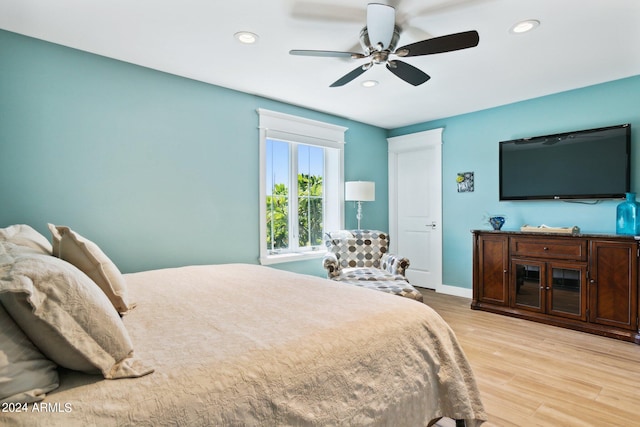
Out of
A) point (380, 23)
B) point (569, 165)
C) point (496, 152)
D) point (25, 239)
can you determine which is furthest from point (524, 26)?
point (25, 239)

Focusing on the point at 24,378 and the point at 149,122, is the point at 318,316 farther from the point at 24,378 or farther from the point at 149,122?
the point at 149,122

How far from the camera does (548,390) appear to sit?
2145mm

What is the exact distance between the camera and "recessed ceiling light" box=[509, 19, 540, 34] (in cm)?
228

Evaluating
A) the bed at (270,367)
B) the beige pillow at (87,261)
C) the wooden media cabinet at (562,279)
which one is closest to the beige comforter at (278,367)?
the bed at (270,367)

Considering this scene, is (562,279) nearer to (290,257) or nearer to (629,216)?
(629,216)

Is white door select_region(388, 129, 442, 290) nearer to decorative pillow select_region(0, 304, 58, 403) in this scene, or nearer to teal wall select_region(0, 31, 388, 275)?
teal wall select_region(0, 31, 388, 275)

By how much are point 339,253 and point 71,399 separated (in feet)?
10.8

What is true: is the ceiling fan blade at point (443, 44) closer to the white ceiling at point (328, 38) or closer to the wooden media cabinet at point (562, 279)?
the white ceiling at point (328, 38)

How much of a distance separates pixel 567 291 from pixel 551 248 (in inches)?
17.3

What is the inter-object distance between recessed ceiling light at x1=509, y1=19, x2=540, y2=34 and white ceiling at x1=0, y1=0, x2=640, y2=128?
0.16 feet

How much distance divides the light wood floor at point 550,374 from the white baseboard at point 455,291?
3.07ft

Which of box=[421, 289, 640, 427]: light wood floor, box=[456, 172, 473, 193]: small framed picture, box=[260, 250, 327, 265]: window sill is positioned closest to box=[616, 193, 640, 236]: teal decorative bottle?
box=[421, 289, 640, 427]: light wood floor

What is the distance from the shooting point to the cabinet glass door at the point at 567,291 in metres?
3.21

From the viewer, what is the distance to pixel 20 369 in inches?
30.4
